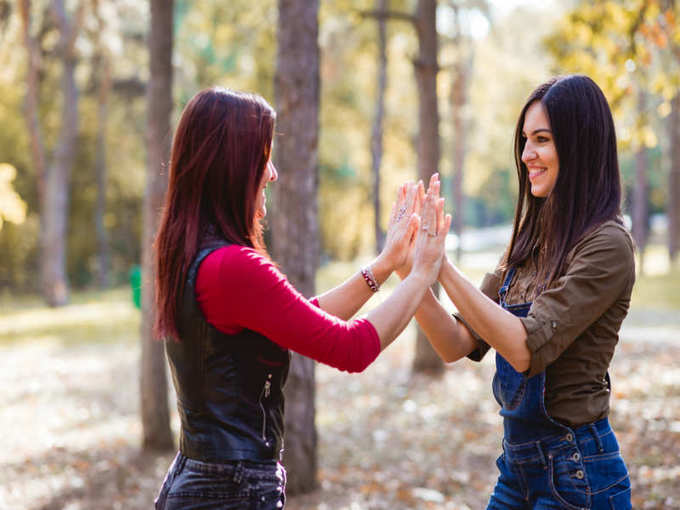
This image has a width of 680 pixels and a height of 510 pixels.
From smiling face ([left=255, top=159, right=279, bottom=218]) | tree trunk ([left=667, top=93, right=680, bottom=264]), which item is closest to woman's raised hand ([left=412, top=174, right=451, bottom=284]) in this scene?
smiling face ([left=255, top=159, right=279, bottom=218])

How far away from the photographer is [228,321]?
7.51ft

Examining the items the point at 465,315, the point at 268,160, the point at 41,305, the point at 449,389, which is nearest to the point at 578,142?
the point at 465,315

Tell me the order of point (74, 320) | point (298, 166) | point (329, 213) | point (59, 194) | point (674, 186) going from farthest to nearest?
point (329, 213) → point (674, 186) → point (59, 194) → point (74, 320) → point (298, 166)

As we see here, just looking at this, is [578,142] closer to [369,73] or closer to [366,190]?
[369,73]

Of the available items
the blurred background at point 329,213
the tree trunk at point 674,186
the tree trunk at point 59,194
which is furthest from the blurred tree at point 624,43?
the tree trunk at point 674,186

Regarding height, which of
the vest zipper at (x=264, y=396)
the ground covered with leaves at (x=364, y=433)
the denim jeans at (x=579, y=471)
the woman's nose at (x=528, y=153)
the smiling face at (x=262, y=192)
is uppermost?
the woman's nose at (x=528, y=153)

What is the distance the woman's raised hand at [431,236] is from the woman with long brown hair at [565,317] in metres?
0.06

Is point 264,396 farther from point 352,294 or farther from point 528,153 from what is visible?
point 528,153

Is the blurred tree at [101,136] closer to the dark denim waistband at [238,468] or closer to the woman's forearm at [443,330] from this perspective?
the woman's forearm at [443,330]

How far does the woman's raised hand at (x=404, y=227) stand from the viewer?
9.55ft

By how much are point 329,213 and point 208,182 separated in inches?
1304

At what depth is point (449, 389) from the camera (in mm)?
10094

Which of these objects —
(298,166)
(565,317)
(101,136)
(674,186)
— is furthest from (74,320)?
(674,186)

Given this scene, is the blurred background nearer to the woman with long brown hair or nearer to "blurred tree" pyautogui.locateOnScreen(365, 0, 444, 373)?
"blurred tree" pyautogui.locateOnScreen(365, 0, 444, 373)
